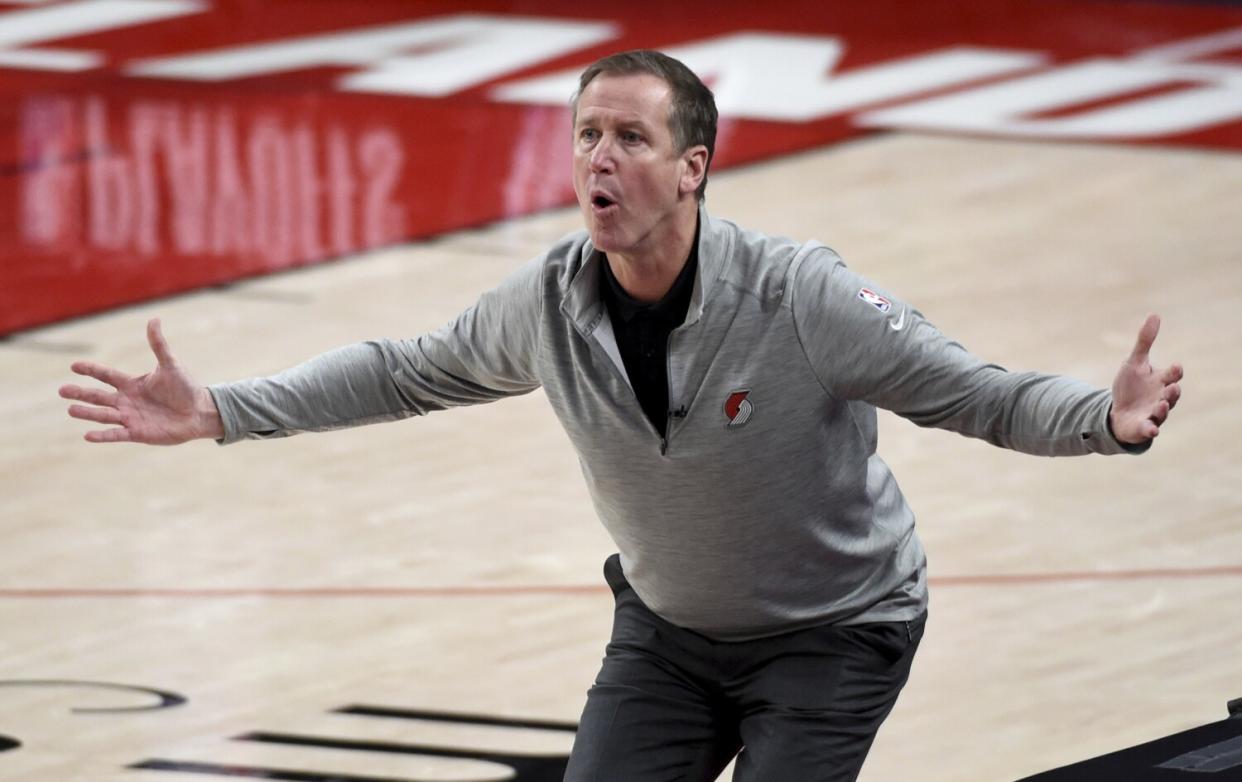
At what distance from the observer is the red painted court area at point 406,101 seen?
8516 millimetres

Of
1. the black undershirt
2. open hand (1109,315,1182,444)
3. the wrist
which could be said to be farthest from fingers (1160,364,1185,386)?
the wrist

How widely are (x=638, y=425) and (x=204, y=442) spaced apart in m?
3.57

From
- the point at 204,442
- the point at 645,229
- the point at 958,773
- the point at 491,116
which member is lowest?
the point at 958,773

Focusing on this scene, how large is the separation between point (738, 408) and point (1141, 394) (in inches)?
20.2

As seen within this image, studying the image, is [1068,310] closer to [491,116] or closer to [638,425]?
[491,116]

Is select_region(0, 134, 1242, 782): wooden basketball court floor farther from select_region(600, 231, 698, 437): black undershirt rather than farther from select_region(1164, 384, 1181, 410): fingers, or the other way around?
select_region(1164, 384, 1181, 410): fingers

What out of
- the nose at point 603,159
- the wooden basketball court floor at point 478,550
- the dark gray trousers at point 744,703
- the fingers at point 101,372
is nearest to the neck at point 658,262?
the nose at point 603,159

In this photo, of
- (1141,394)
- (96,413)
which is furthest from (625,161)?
(96,413)

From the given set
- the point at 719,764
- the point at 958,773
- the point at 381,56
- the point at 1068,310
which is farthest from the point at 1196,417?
the point at 381,56

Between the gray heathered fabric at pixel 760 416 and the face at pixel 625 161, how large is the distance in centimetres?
10

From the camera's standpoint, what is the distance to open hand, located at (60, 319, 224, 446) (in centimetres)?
320

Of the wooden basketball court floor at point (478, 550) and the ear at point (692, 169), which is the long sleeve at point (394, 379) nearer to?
the ear at point (692, 169)

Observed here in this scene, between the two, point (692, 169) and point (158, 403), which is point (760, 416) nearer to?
point (692, 169)

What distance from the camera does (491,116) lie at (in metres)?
10.0
